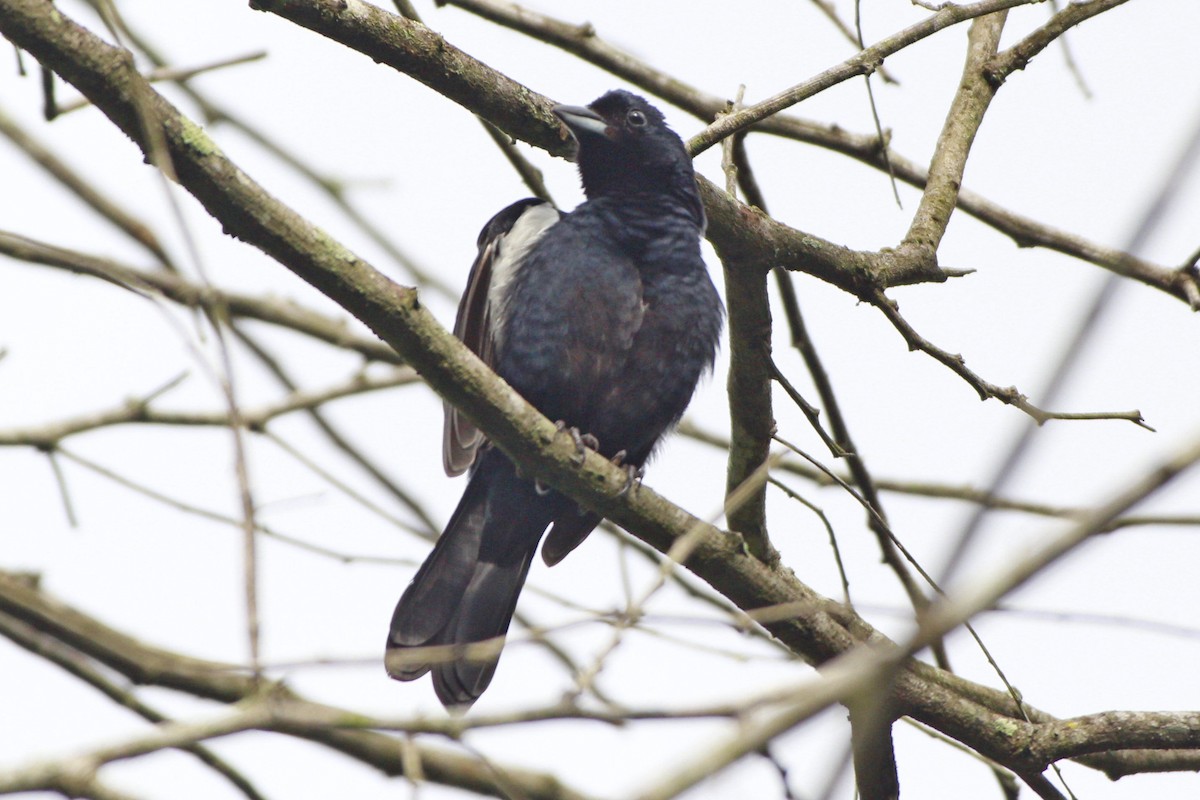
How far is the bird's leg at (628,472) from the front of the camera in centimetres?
350

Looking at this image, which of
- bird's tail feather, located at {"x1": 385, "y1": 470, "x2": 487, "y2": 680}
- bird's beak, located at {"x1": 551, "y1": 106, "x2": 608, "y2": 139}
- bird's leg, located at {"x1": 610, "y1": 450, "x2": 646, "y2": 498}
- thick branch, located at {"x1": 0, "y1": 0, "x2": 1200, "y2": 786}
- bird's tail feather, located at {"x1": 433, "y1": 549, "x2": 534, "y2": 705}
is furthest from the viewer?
bird's beak, located at {"x1": 551, "y1": 106, "x2": 608, "y2": 139}

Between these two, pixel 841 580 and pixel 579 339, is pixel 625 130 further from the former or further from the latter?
pixel 841 580

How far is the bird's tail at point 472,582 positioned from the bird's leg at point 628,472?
39cm

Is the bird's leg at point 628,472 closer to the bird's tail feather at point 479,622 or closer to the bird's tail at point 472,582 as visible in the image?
the bird's tail at point 472,582

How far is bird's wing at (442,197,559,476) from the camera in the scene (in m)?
5.00

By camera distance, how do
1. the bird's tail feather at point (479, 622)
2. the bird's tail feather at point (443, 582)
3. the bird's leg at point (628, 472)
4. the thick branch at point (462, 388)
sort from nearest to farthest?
1. the thick branch at point (462, 388)
2. the bird's leg at point (628, 472)
3. the bird's tail feather at point (479, 622)
4. the bird's tail feather at point (443, 582)

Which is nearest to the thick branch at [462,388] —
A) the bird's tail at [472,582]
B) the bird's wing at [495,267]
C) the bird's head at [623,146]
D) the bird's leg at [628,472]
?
the bird's leg at [628,472]

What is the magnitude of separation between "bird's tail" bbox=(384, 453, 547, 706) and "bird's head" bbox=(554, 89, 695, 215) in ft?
4.28

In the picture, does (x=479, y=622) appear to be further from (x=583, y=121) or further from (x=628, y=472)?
(x=583, y=121)

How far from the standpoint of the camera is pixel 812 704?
1110mm

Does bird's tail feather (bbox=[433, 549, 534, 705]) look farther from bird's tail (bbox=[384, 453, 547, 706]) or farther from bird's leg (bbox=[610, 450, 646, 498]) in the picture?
bird's leg (bbox=[610, 450, 646, 498])

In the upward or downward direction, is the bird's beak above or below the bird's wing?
above

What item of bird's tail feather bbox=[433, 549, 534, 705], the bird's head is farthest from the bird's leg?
the bird's head

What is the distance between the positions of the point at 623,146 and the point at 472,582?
1897 mm
